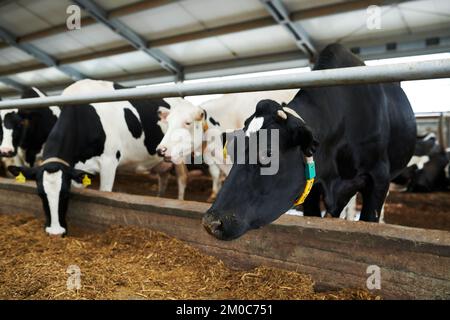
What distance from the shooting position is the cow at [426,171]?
771 cm

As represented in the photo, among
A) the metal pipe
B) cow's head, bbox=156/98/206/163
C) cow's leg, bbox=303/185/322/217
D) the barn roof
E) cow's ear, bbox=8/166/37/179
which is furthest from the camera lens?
the barn roof

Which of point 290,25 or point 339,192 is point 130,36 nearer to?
point 290,25

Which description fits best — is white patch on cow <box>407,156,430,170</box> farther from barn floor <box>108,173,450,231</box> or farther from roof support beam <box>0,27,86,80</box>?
roof support beam <box>0,27,86,80</box>

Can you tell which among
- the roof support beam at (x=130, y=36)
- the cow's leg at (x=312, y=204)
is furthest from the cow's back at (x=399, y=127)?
the roof support beam at (x=130, y=36)

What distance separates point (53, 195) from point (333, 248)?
7.07 ft

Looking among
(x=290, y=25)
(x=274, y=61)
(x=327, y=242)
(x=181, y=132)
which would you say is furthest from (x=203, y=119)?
(x=274, y=61)

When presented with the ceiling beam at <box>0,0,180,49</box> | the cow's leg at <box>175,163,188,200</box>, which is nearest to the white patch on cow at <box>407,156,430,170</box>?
the cow's leg at <box>175,163,188,200</box>

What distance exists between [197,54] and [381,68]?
33.4ft

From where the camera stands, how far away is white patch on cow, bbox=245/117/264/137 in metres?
1.52

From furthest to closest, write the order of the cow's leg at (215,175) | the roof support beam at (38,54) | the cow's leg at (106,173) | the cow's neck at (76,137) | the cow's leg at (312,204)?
the roof support beam at (38,54)
the cow's leg at (215,175)
the cow's leg at (106,173)
the cow's neck at (76,137)
the cow's leg at (312,204)

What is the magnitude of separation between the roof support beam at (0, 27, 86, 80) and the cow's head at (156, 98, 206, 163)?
11050mm

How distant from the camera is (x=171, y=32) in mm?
10195

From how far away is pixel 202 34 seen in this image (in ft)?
31.7

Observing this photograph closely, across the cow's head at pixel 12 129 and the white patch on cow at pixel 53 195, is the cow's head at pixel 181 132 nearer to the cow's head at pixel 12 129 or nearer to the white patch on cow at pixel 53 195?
the white patch on cow at pixel 53 195
